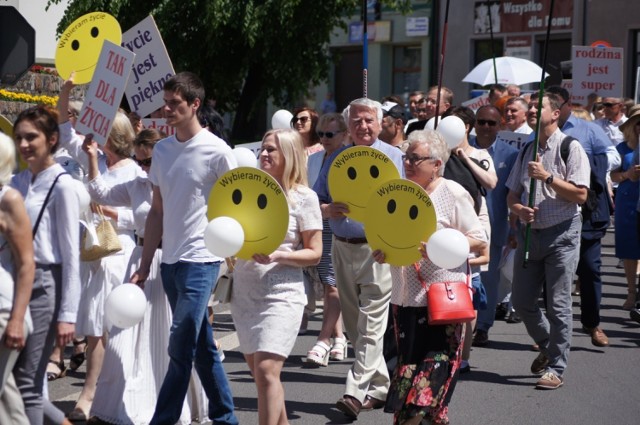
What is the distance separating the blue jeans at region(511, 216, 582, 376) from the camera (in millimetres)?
7973

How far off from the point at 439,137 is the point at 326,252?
9.45 feet

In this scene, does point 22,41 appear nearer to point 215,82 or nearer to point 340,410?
point 340,410

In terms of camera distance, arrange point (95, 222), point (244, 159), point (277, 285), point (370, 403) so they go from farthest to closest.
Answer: point (244, 159)
point (370, 403)
point (95, 222)
point (277, 285)

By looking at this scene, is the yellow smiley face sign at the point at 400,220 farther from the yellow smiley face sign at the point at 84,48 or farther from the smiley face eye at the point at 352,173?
the yellow smiley face sign at the point at 84,48

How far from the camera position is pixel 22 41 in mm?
8664

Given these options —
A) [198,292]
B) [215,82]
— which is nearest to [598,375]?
[198,292]

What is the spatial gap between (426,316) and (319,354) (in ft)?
8.18

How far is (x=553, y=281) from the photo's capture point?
8.02 m

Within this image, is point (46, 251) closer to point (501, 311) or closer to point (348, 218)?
point (348, 218)

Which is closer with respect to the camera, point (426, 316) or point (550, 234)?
point (426, 316)

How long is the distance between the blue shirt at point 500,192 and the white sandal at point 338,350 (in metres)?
1.57

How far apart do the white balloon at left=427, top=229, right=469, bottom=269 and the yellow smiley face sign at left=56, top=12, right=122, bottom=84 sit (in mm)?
2945

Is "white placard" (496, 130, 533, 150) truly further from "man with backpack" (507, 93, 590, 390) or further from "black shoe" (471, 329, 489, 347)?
"black shoe" (471, 329, 489, 347)

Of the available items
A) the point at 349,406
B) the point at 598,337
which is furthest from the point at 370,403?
the point at 598,337
